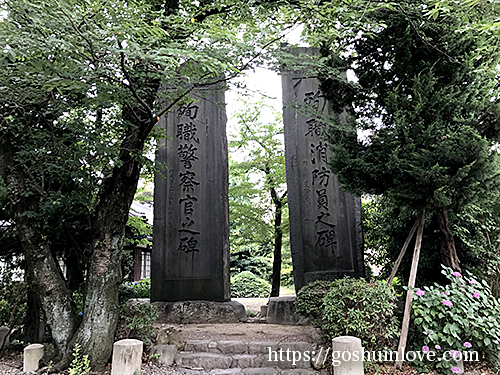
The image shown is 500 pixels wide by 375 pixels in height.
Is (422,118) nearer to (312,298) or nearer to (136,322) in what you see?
(312,298)

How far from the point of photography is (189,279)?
758cm

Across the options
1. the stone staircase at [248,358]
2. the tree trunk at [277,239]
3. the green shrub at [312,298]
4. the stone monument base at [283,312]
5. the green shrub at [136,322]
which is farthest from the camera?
the tree trunk at [277,239]

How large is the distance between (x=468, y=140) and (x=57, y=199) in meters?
5.31

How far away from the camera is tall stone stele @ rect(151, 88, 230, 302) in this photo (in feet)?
24.8

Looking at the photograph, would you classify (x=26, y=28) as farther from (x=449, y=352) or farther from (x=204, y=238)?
(x=449, y=352)

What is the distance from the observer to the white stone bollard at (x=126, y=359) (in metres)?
3.98

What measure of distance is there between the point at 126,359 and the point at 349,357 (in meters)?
2.53

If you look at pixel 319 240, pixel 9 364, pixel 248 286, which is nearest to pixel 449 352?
pixel 319 240

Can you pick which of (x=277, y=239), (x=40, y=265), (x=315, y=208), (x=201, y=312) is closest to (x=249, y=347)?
(x=201, y=312)

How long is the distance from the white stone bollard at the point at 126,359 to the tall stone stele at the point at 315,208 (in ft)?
12.4

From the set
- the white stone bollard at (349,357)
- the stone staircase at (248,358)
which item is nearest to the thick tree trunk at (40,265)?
the stone staircase at (248,358)

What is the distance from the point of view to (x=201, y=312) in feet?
23.7

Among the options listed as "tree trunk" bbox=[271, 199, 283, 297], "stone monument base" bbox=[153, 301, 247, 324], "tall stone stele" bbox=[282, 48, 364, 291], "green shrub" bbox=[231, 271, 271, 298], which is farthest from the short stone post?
"green shrub" bbox=[231, 271, 271, 298]

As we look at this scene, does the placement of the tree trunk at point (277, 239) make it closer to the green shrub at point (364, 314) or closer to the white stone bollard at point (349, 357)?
the green shrub at point (364, 314)
